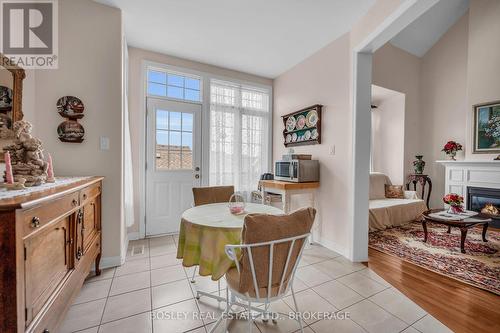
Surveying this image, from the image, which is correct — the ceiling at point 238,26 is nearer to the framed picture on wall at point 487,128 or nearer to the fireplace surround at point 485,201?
the framed picture on wall at point 487,128

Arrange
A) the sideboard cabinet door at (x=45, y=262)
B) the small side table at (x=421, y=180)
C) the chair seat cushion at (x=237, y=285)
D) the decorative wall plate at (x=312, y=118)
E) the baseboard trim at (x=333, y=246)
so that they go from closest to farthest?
1. the sideboard cabinet door at (x=45, y=262)
2. the chair seat cushion at (x=237, y=285)
3. the baseboard trim at (x=333, y=246)
4. the decorative wall plate at (x=312, y=118)
5. the small side table at (x=421, y=180)

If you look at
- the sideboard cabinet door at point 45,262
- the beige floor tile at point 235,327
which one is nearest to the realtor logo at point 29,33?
the sideboard cabinet door at point 45,262

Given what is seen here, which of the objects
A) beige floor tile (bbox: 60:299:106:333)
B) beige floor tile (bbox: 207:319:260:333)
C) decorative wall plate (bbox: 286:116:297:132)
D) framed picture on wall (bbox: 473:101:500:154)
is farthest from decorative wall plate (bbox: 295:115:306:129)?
framed picture on wall (bbox: 473:101:500:154)

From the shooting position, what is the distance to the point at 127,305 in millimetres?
1690

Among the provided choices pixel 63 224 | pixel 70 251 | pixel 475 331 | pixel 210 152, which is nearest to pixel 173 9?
pixel 210 152

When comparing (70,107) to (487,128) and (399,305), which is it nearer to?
(399,305)

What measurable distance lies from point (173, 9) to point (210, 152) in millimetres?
1938

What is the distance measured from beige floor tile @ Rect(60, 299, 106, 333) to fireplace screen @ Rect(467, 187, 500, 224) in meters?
5.58

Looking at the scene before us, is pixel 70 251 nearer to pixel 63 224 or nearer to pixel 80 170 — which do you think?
pixel 63 224

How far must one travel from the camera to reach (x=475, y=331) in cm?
146

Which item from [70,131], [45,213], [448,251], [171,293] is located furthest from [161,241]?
[448,251]

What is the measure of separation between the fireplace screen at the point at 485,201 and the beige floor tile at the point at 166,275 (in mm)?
4998

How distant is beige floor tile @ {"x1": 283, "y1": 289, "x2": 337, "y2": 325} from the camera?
1.60 meters

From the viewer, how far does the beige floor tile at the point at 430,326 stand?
1463mm
